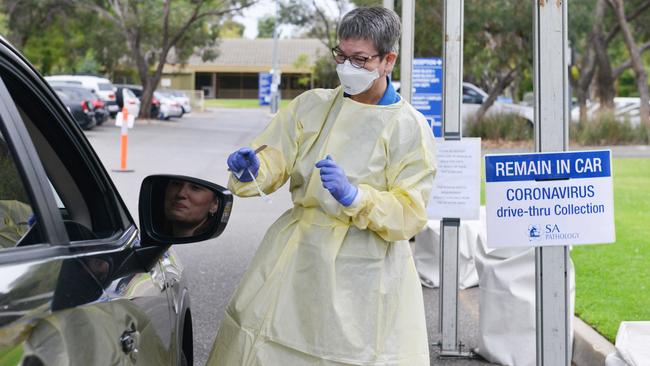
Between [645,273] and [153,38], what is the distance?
42.4m

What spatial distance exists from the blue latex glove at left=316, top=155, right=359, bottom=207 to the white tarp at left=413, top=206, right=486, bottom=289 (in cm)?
616

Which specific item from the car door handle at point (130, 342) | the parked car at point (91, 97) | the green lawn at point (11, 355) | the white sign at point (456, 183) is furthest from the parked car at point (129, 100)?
the green lawn at point (11, 355)

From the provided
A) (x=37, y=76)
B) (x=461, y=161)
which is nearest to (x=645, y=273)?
(x=461, y=161)

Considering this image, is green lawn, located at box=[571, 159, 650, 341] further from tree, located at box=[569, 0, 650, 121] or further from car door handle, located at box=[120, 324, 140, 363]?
tree, located at box=[569, 0, 650, 121]

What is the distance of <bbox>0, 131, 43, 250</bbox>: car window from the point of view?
98.0 inches

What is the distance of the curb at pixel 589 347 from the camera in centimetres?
651

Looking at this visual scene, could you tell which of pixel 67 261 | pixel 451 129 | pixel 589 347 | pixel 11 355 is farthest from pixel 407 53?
pixel 11 355

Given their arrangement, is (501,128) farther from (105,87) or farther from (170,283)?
(170,283)

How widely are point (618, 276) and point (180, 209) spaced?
7087mm

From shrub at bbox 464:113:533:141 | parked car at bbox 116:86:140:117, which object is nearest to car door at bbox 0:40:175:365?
shrub at bbox 464:113:533:141

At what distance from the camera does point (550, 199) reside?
177 inches

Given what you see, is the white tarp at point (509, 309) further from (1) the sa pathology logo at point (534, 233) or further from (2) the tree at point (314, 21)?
(2) the tree at point (314, 21)

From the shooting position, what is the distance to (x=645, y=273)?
9.45 metres

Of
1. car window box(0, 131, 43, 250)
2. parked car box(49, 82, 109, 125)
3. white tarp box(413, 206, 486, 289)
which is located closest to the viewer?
car window box(0, 131, 43, 250)
